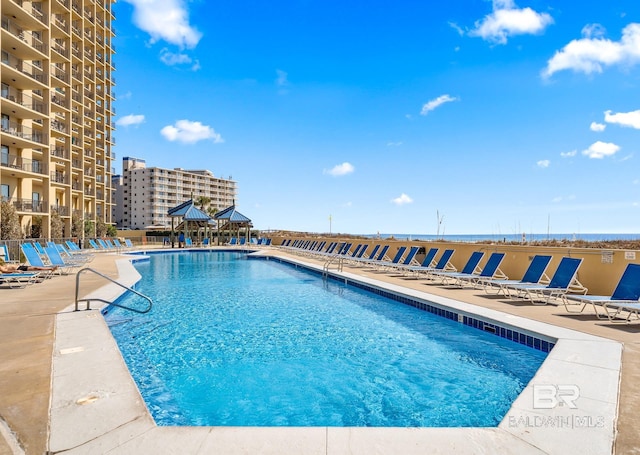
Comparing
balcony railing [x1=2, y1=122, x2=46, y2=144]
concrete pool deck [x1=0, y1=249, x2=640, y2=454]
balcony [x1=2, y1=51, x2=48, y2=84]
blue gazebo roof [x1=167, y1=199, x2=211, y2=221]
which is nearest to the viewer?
concrete pool deck [x1=0, y1=249, x2=640, y2=454]

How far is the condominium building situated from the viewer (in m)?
23.2

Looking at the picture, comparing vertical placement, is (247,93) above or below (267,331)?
above

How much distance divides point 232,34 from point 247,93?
508 cm

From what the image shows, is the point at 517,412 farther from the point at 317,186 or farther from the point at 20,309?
the point at 317,186

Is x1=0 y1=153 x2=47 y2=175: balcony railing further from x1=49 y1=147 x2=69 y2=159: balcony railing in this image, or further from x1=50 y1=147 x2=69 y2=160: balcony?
x1=49 y1=147 x2=69 y2=159: balcony railing

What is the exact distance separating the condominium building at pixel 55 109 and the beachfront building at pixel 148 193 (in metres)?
43.3

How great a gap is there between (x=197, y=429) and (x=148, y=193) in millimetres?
96045

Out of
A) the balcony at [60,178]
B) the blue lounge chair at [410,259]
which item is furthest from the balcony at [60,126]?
the blue lounge chair at [410,259]

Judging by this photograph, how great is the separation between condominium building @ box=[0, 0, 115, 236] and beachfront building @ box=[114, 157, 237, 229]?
43.3 metres

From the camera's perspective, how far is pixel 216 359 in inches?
211

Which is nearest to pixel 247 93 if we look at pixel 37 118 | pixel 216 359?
pixel 37 118

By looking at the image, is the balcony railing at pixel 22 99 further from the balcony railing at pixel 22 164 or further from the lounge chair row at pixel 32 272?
the lounge chair row at pixel 32 272

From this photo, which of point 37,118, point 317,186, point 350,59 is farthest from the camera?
point 317,186

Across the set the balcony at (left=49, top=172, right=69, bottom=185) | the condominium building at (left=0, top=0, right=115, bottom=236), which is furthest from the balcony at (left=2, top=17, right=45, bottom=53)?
the balcony at (left=49, top=172, right=69, bottom=185)
